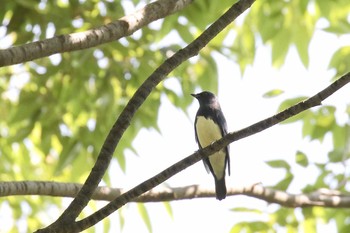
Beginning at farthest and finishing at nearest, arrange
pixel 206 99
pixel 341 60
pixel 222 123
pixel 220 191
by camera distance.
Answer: pixel 206 99 < pixel 222 123 < pixel 341 60 < pixel 220 191

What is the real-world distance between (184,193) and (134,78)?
1381mm

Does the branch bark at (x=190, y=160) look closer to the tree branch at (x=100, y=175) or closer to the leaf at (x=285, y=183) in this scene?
the tree branch at (x=100, y=175)

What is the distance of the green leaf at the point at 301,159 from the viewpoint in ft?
15.1

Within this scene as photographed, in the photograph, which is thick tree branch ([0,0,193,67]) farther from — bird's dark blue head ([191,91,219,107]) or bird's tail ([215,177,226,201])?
bird's dark blue head ([191,91,219,107])

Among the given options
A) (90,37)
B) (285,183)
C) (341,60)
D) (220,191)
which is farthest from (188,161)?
(341,60)

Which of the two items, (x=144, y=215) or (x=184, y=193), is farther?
(x=144, y=215)

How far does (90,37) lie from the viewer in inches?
111

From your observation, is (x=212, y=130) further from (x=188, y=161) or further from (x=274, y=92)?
(x=188, y=161)

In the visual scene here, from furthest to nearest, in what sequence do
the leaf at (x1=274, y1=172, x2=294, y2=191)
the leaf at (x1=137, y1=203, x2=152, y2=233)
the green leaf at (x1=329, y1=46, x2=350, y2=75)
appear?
the leaf at (x1=137, y1=203, x2=152, y2=233) < the green leaf at (x1=329, y1=46, x2=350, y2=75) < the leaf at (x1=274, y1=172, x2=294, y2=191)

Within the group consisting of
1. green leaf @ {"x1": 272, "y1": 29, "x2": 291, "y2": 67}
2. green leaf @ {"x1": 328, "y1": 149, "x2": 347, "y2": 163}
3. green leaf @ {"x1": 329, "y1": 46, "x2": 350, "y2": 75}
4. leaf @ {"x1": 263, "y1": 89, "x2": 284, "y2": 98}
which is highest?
green leaf @ {"x1": 272, "y1": 29, "x2": 291, "y2": 67}

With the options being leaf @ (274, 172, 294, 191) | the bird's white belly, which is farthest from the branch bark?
the bird's white belly

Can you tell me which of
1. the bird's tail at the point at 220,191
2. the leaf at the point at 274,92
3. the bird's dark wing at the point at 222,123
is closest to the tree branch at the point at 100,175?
the bird's tail at the point at 220,191

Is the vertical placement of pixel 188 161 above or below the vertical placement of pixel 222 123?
below

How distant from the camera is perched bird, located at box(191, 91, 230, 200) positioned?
536cm
